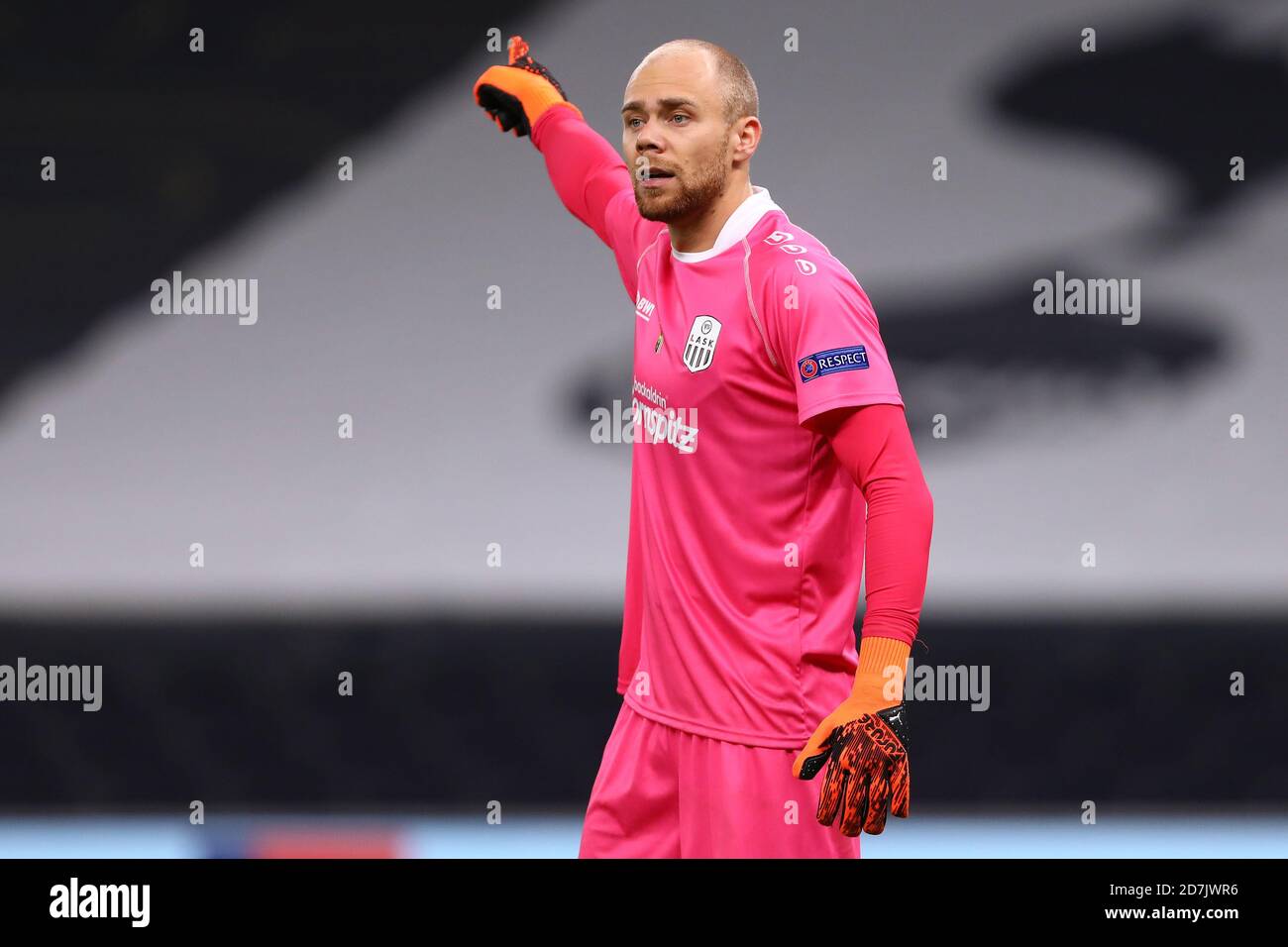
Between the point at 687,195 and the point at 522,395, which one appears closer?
the point at 687,195

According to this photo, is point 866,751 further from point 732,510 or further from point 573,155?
point 573,155

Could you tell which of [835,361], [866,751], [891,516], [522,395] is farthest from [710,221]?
[522,395]

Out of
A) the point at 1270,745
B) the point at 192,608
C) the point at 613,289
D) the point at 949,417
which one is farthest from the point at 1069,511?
the point at 192,608

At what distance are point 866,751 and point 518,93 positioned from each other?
5.21 feet

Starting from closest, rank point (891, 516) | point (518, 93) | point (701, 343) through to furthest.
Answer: point (891, 516)
point (701, 343)
point (518, 93)

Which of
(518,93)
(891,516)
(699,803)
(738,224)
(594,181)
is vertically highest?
(518,93)

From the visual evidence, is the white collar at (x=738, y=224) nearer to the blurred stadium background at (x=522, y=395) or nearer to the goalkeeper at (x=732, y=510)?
the goalkeeper at (x=732, y=510)

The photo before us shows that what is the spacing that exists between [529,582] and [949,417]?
1.32 metres

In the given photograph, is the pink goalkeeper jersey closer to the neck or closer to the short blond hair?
the neck

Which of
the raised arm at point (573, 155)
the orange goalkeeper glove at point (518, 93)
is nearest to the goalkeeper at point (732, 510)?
the raised arm at point (573, 155)

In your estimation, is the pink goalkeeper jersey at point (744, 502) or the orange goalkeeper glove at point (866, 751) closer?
the orange goalkeeper glove at point (866, 751)

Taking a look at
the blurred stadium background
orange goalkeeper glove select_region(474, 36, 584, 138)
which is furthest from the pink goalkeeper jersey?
the blurred stadium background

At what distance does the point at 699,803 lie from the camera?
2328mm

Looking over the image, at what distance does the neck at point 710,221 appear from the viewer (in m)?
2.36
